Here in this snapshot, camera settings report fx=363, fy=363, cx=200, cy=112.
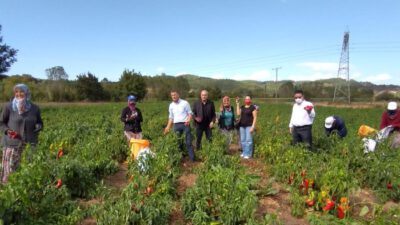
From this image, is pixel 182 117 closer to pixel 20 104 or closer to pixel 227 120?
pixel 227 120

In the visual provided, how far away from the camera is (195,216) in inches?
153

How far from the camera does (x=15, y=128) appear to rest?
17.3 feet

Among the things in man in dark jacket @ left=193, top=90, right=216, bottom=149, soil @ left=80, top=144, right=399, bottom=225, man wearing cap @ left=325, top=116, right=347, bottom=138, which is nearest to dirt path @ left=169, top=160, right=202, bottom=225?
soil @ left=80, top=144, right=399, bottom=225

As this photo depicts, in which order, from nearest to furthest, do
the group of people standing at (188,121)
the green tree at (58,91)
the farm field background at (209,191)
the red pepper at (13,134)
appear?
the farm field background at (209,191) → the red pepper at (13,134) → the group of people standing at (188,121) → the green tree at (58,91)

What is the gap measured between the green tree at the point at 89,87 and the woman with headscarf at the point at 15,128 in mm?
49946

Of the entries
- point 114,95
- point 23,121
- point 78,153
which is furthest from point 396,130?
point 114,95

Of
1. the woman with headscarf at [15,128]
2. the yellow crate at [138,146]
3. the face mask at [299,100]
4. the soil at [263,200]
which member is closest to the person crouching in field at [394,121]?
the face mask at [299,100]

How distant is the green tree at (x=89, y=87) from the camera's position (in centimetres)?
5309

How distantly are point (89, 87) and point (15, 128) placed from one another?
5024 cm

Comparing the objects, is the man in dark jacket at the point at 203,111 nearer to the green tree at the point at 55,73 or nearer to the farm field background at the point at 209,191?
the farm field background at the point at 209,191

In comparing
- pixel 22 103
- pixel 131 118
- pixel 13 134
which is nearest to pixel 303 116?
pixel 131 118

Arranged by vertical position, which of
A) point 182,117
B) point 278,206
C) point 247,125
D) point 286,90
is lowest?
point 278,206

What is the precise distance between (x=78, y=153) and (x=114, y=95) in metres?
51.2

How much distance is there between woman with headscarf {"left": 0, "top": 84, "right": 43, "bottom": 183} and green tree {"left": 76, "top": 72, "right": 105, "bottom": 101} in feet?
164
